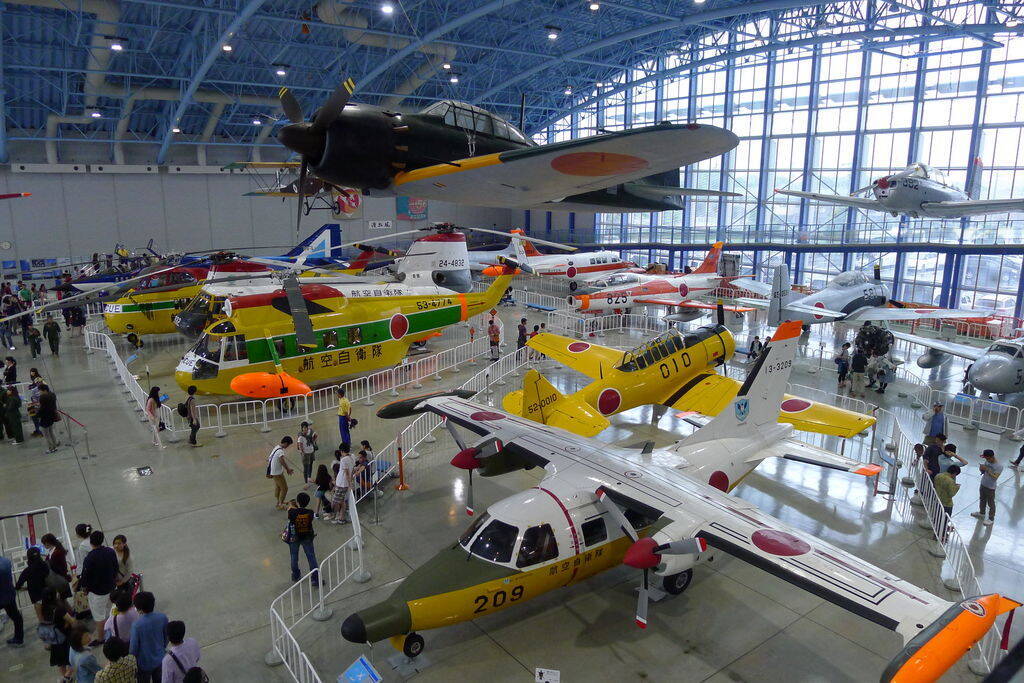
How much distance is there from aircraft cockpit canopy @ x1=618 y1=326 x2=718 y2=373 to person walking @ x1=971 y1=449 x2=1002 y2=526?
20.4 ft

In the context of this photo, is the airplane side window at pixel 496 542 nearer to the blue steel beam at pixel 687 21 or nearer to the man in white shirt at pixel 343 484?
the man in white shirt at pixel 343 484

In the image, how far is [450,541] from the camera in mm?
10586

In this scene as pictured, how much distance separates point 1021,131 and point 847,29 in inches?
435

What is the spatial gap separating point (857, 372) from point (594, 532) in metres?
14.0

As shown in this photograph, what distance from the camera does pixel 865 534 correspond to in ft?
35.0

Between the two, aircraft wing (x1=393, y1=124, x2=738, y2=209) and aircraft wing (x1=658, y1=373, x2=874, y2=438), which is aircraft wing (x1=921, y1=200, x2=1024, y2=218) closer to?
aircraft wing (x1=658, y1=373, x2=874, y2=438)

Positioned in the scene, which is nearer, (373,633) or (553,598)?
(373,633)

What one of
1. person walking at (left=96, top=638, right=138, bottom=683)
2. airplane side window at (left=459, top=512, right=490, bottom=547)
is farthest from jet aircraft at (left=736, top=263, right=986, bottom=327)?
person walking at (left=96, top=638, right=138, bottom=683)

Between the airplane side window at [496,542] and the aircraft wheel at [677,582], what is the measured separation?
104 inches

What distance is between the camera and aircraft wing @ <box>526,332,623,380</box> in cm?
1672

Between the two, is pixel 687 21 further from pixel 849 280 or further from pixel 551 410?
pixel 551 410

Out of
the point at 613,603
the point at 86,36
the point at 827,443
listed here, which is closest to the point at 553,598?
the point at 613,603

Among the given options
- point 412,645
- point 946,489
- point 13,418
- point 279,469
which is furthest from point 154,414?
point 946,489

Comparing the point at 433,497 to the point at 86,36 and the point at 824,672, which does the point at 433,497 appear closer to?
the point at 824,672
